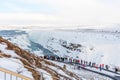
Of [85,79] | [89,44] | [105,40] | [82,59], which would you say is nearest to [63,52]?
[82,59]

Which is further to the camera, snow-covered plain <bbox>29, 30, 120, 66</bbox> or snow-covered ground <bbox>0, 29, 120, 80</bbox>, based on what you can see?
snow-covered plain <bbox>29, 30, 120, 66</bbox>

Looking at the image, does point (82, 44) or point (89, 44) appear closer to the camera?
point (89, 44)

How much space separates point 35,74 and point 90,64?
19.6 metres

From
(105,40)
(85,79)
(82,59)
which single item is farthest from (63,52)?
(85,79)

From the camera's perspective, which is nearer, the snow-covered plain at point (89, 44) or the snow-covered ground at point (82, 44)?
the snow-covered ground at point (82, 44)

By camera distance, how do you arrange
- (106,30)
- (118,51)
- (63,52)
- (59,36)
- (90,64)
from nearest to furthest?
(90,64), (63,52), (118,51), (59,36), (106,30)

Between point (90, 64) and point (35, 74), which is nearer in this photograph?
point (35, 74)

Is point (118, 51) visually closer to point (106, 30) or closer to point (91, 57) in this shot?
Answer: point (91, 57)

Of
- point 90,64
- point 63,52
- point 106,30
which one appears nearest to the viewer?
point 90,64

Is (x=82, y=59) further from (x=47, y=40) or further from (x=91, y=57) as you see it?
(x=47, y=40)

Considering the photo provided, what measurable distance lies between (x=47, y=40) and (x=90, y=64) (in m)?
6.99

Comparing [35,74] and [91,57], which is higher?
[35,74]

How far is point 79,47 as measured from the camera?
35.3 m

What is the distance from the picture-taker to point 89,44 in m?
36.5
